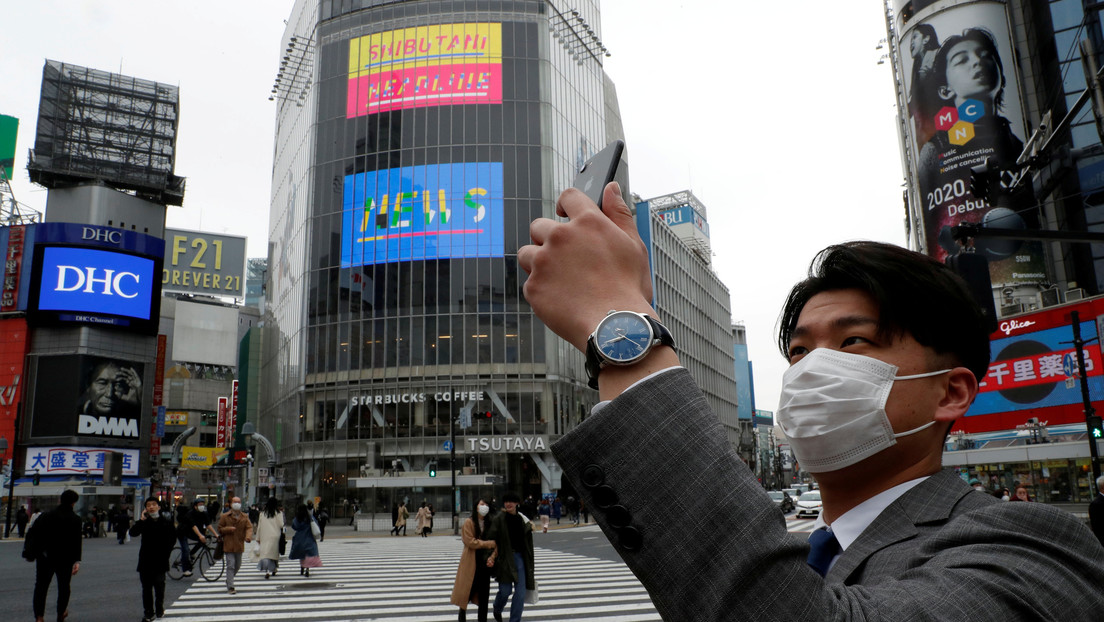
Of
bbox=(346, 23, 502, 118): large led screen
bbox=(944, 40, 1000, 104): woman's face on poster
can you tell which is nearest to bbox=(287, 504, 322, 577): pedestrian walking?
bbox=(944, 40, 1000, 104): woman's face on poster

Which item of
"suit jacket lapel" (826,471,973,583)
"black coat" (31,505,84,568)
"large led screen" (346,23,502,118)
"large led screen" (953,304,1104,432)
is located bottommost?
"black coat" (31,505,84,568)

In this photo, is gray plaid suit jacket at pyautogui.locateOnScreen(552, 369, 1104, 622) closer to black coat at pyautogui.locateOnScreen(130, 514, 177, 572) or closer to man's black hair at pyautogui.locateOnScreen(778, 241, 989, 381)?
man's black hair at pyautogui.locateOnScreen(778, 241, 989, 381)

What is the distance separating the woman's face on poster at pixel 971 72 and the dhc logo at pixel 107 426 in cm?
5770

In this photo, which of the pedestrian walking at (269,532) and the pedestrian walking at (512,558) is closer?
the pedestrian walking at (512,558)

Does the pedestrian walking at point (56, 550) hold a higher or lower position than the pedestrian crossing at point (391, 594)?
higher

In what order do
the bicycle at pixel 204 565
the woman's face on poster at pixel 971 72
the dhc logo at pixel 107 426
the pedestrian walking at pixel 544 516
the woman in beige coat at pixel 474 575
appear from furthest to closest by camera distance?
the dhc logo at pixel 107 426 → the woman's face on poster at pixel 971 72 → the pedestrian walking at pixel 544 516 → the bicycle at pixel 204 565 → the woman in beige coat at pixel 474 575

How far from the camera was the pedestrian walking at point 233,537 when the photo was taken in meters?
14.1

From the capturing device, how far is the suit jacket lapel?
4.31 feet

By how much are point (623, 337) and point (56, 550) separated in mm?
11812

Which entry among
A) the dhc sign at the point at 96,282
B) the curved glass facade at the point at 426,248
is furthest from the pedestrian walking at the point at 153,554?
the dhc sign at the point at 96,282

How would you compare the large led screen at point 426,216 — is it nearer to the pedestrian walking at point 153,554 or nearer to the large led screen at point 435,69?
the large led screen at point 435,69

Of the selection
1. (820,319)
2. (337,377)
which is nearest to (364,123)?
(337,377)

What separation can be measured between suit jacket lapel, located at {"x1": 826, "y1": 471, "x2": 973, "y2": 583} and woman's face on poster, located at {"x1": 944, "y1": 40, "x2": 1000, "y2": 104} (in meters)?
46.2

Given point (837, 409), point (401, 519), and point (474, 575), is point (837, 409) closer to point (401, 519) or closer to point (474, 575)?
point (474, 575)
